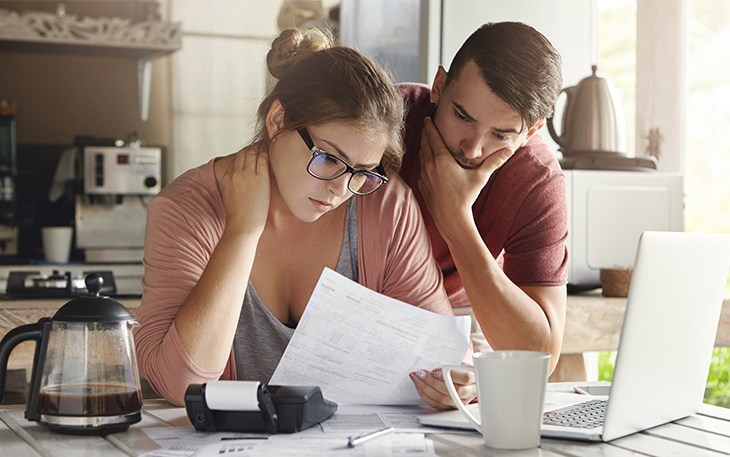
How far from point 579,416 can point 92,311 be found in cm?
63

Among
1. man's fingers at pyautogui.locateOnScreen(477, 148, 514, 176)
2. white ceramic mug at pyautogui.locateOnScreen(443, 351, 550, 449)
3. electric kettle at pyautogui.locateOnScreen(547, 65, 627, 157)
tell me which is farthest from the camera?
electric kettle at pyautogui.locateOnScreen(547, 65, 627, 157)

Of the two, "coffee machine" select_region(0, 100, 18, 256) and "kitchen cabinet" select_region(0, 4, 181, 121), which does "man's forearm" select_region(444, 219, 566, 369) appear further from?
"coffee machine" select_region(0, 100, 18, 256)

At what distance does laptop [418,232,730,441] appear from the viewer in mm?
778

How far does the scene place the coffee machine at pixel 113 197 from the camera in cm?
328

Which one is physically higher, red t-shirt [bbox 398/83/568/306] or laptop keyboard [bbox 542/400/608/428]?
red t-shirt [bbox 398/83/568/306]

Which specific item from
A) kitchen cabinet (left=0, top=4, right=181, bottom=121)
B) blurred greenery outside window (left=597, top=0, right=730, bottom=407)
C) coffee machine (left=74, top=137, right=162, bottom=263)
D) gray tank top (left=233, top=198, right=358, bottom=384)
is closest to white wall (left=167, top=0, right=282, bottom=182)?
kitchen cabinet (left=0, top=4, right=181, bottom=121)

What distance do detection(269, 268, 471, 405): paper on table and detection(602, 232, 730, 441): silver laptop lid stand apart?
32 cm

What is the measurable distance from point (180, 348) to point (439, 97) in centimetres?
73

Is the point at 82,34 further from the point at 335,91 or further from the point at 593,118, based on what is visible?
the point at 335,91

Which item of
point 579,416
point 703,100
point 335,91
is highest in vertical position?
point 703,100

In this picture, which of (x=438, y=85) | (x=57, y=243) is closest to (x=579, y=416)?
(x=438, y=85)

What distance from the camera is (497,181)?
144cm

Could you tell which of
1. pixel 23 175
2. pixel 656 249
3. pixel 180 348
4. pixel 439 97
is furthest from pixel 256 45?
pixel 656 249

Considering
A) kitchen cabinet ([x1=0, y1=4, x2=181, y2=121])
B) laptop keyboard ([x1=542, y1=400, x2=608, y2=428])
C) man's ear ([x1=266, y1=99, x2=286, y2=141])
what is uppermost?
kitchen cabinet ([x1=0, y1=4, x2=181, y2=121])
